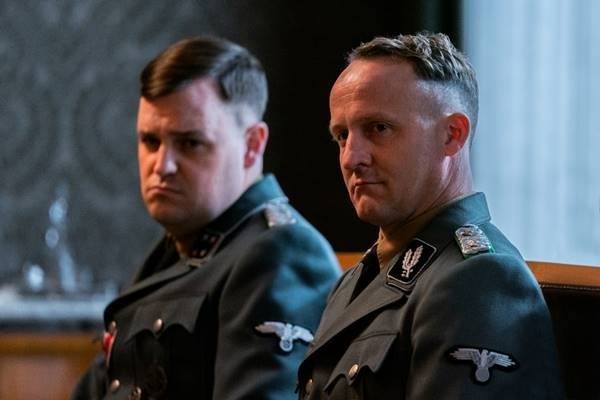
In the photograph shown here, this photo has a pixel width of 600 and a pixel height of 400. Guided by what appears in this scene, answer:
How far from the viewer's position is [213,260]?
283 cm

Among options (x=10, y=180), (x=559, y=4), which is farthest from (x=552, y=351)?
(x=10, y=180)

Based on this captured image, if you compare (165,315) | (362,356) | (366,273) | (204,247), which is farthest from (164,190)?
(362,356)

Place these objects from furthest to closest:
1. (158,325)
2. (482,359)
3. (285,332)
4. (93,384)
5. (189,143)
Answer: (93,384) < (189,143) < (158,325) < (285,332) < (482,359)

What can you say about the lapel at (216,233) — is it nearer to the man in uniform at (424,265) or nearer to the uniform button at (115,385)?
the uniform button at (115,385)

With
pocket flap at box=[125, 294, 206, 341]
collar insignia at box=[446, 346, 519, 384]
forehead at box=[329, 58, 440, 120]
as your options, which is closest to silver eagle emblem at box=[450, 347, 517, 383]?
collar insignia at box=[446, 346, 519, 384]

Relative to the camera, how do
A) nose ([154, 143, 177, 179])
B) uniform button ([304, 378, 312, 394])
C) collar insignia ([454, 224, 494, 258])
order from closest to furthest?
collar insignia ([454, 224, 494, 258]) < uniform button ([304, 378, 312, 394]) < nose ([154, 143, 177, 179])

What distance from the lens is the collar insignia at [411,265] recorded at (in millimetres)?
2012

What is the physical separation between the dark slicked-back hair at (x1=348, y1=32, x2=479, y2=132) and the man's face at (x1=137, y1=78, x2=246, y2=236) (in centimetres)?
83

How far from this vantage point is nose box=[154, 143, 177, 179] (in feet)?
9.28

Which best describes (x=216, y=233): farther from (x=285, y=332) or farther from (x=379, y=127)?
(x=379, y=127)

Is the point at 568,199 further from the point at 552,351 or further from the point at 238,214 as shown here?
the point at 552,351

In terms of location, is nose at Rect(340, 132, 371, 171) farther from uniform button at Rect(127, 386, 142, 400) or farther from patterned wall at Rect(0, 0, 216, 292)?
patterned wall at Rect(0, 0, 216, 292)

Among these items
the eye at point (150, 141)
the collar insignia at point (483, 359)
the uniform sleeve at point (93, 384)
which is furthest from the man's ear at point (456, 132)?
the uniform sleeve at point (93, 384)

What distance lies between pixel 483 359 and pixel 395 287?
10.7 inches
